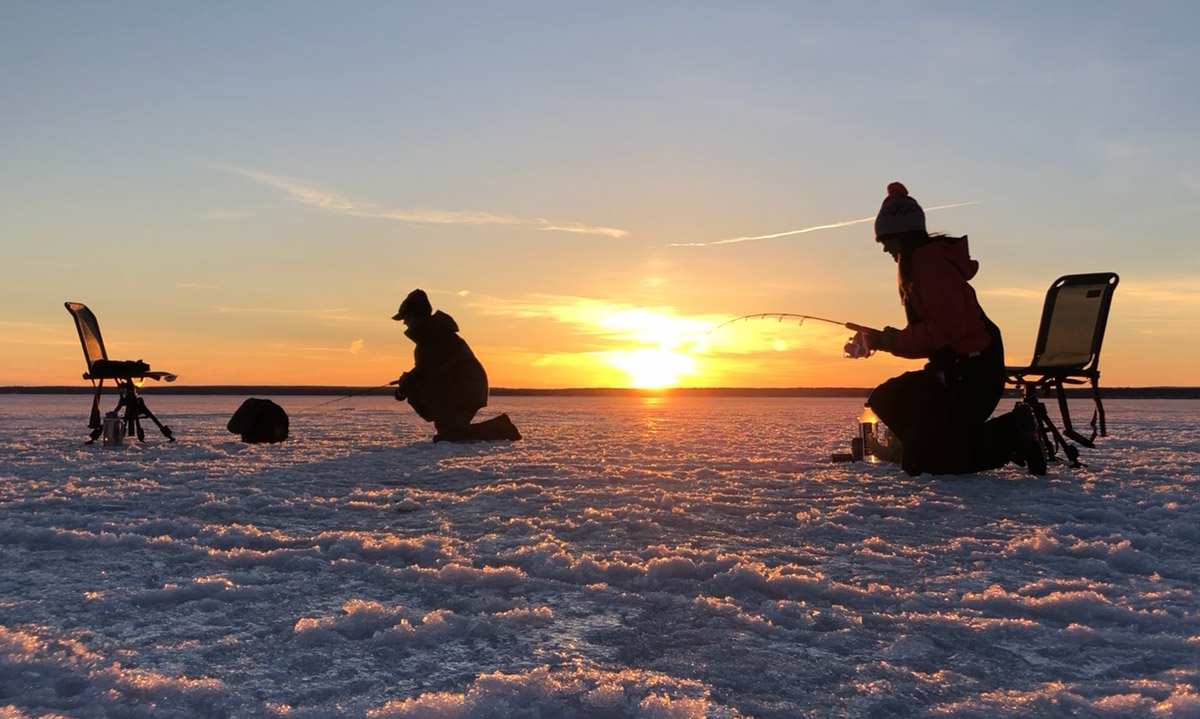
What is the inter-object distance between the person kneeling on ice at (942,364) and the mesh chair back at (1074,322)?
858mm

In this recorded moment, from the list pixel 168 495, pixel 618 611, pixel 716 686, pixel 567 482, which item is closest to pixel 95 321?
pixel 168 495

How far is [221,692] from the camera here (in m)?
2.27

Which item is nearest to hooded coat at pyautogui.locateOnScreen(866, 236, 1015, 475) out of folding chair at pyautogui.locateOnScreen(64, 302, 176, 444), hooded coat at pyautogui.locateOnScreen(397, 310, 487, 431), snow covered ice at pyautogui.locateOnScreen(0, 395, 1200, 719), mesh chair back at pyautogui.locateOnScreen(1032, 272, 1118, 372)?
snow covered ice at pyautogui.locateOnScreen(0, 395, 1200, 719)

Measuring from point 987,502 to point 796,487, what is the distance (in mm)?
1276

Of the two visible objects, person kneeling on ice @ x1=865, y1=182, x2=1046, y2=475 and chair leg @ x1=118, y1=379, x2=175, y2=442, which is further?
chair leg @ x1=118, y1=379, x2=175, y2=442

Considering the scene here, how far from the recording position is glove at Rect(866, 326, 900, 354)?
6355 millimetres

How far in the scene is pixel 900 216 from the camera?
6480 millimetres

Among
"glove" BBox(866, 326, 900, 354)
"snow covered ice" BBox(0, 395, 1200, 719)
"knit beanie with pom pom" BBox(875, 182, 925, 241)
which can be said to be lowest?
"snow covered ice" BBox(0, 395, 1200, 719)

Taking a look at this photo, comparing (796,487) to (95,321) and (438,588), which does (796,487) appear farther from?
(95,321)

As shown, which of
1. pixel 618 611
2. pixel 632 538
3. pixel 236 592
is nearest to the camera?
pixel 618 611

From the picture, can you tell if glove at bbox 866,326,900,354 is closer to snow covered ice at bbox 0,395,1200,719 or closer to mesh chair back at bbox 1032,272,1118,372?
snow covered ice at bbox 0,395,1200,719

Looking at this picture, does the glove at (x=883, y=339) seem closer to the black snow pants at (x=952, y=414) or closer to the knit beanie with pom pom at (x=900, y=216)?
the black snow pants at (x=952, y=414)

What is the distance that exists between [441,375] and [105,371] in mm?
3882

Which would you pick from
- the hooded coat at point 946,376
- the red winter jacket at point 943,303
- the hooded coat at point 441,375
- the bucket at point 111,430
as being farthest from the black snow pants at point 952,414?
the bucket at point 111,430
